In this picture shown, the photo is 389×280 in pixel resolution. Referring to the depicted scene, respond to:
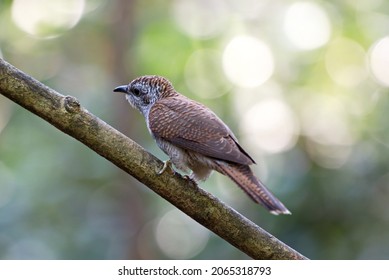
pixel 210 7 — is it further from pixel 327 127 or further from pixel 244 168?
pixel 244 168

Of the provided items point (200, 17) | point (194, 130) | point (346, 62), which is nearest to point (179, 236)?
point (346, 62)

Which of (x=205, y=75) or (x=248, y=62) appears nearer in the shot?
(x=205, y=75)

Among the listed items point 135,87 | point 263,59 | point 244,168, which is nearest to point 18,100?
point 244,168

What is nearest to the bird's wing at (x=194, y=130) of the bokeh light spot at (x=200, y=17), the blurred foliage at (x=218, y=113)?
the blurred foliage at (x=218, y=113)

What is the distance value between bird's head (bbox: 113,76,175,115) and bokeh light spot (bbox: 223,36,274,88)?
420 cm

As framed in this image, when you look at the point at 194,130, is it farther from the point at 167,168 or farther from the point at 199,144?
the point at 167,168

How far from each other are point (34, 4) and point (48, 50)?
0.65 m

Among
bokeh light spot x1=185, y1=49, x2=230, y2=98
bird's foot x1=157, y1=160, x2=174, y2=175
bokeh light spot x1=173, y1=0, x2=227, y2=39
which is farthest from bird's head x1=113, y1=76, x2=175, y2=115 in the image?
bokeh light spot x1=173, y1=0, x2=227, y2=39

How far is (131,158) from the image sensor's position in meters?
2.93

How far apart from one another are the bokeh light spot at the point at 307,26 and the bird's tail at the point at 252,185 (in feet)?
17.0

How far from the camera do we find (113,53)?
26.1ft

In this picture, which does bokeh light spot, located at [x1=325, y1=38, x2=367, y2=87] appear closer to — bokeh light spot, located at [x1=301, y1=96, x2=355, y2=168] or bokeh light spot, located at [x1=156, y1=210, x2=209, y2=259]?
bokeh light spot, located at [x1=301, y1=96, x2=355, y2=168]

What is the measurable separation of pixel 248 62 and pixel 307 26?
816 millimetres

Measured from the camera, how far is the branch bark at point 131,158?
2.87 metres
